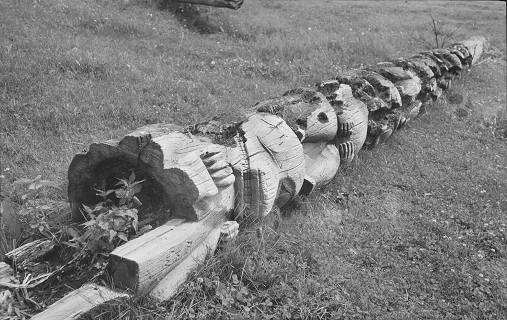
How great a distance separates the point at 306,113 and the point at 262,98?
2.27m

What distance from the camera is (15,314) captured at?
2.47 m

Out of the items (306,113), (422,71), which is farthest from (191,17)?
(306,113)

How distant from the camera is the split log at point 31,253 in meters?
2.80

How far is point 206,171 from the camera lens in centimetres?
295

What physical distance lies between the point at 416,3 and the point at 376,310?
43.4 feet

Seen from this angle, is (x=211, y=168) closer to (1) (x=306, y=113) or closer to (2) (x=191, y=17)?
(1) (x=306, y=113)

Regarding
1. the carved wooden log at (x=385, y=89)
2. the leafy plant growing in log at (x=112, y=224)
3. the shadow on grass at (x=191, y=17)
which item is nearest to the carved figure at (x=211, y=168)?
the leafy plant growing in log at (x=112, y=224)

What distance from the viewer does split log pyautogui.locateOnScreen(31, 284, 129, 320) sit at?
7.48ft

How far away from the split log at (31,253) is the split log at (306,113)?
192 centimetres

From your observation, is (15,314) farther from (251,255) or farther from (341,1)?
(341,1)

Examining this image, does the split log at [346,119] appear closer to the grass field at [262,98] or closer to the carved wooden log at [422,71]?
the grass field at [262,98]

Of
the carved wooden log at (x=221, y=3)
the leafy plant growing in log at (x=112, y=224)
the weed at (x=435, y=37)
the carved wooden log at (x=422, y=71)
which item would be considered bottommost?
the weed at (x=435, y=37)

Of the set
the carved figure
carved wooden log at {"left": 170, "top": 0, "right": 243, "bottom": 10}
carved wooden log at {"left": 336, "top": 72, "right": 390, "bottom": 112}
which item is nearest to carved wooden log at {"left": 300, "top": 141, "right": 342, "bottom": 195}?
the carved figure

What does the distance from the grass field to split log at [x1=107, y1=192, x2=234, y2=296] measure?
16 cm
